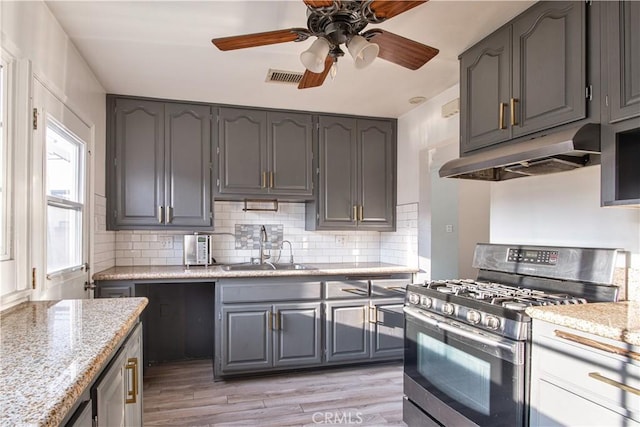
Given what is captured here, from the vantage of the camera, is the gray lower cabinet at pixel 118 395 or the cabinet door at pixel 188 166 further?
the cabinet door at pixel 188 166

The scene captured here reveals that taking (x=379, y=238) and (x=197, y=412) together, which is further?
(x=379, y=238)

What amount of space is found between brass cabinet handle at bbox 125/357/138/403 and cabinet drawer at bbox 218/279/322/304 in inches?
53.2

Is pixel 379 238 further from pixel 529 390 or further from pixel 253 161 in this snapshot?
pixel 529 390

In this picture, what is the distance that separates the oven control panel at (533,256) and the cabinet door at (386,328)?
1.35 meters

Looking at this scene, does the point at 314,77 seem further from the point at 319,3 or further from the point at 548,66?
the point at 548,66

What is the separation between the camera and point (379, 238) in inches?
166

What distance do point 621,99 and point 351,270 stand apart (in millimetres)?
2224

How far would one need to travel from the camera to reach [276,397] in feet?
9.37

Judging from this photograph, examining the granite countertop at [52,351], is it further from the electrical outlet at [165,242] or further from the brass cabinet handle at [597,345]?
the electrical outlet at [165,242]

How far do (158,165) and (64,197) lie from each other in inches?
41.5

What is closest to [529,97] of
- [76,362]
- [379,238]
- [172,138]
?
[76,362]

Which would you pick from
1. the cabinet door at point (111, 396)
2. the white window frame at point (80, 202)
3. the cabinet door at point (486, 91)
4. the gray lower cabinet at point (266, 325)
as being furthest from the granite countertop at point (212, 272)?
the cabinet door at point (111, 396)

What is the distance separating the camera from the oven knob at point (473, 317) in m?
1.80

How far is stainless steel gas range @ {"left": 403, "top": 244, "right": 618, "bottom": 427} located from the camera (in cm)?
165
